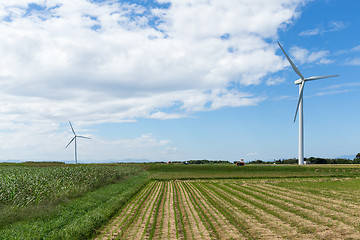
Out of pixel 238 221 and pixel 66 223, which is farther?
pixel 238 221

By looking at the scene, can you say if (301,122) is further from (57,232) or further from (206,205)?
(57,232)

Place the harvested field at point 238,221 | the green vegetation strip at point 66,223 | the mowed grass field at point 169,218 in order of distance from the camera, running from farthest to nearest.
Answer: the harvested field at point 238,221, the mowed grass field at point 169,218, the green vegetation strip at point 66,223

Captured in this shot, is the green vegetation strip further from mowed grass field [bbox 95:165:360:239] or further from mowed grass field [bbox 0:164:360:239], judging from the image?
mowed grass field [bbox 95:165:360:239]

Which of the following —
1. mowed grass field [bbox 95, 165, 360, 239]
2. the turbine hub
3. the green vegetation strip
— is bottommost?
mowed grass field [bbox 95, 165, 360, 239]

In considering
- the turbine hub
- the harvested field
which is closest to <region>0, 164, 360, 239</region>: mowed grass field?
the harvested field

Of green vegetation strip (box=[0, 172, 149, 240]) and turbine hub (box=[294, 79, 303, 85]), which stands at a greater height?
turbine hub (box=[294, 79, 303, 85])

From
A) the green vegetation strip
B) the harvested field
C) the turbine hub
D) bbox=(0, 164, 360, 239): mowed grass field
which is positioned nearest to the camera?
the green vegetation strip

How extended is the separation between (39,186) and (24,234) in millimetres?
9587

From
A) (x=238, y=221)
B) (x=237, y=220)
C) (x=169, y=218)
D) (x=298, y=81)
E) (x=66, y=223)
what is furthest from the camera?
(x=298, y=81)

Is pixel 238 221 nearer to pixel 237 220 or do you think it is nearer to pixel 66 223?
pixel 237 220

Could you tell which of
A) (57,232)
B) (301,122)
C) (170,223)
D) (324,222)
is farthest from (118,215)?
(301,122)

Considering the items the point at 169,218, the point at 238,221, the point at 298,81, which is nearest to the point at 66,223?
the point at 169,218

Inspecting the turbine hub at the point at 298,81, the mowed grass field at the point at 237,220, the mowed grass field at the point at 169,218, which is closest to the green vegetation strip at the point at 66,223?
the mowed grass field at the point at 169,218

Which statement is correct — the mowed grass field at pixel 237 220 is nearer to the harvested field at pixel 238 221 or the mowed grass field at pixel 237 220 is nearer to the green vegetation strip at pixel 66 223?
the harvested field at pixel 238 221
